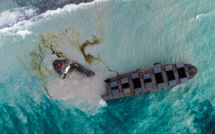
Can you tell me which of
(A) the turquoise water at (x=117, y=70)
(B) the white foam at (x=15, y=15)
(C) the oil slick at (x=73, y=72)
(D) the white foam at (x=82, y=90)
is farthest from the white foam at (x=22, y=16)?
(D) the white foam at (x=82, y=90)

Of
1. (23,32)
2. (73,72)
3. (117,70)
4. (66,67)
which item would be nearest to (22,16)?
(23,32)

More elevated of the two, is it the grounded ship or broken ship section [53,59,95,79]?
broken ship section [53,59,95,79]

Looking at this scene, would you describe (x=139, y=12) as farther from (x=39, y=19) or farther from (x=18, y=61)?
(x=18, y=61)

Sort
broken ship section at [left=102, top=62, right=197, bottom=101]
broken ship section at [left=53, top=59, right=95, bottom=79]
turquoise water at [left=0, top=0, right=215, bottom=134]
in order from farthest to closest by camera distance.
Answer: turquoise water at [left=0, top=0, right=215, bottom=134], broken ship section at [left=53, top=59, right=95, bottom=79], broken ship section at [left=102, top=62, right=197, bottom=101]

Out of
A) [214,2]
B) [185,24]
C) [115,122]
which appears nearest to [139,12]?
[185,24]

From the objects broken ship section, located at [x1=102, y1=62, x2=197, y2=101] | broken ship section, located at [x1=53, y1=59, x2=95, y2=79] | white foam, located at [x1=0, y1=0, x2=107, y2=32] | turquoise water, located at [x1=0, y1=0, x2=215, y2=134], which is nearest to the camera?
broken ship section, located at [x1=102, y1=62, x2=197, y2=101]

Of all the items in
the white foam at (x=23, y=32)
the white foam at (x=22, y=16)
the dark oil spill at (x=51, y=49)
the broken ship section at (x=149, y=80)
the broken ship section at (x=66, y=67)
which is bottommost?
the broken ship section at (x=149, y=80)

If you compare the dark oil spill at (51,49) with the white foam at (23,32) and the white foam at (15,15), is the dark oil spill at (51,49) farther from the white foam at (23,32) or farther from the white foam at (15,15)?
the white foam at (15,15)

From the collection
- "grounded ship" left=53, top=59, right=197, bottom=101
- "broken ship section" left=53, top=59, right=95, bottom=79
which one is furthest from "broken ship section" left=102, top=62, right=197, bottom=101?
"broken ship section" left=53, top=59, right=95, bottom=79

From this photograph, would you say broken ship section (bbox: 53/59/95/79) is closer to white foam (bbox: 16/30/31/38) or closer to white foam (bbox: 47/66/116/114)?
white foam (bbox: 47/66/116/114)
